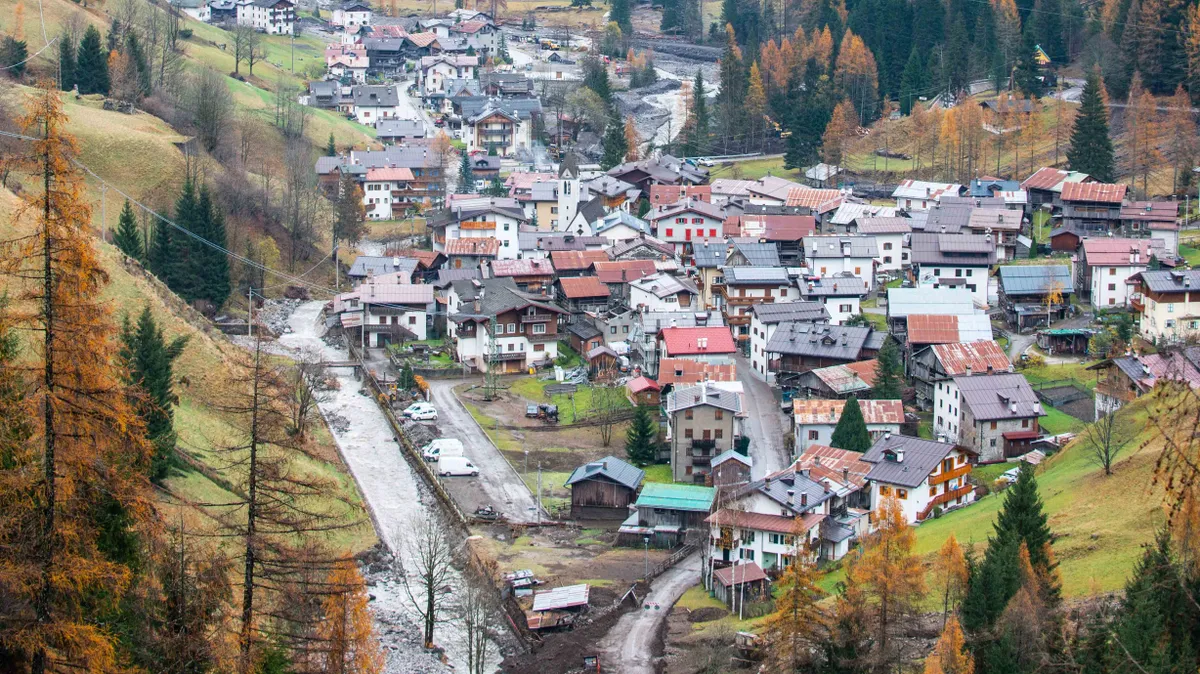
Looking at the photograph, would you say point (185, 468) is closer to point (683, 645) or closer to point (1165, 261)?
point (683, 645)

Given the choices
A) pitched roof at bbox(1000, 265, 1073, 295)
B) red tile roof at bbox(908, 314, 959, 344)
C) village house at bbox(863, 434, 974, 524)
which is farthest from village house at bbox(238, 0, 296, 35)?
village house at bbox(863, 434, 974, 524)

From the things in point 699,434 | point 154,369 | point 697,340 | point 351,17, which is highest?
point 351,17

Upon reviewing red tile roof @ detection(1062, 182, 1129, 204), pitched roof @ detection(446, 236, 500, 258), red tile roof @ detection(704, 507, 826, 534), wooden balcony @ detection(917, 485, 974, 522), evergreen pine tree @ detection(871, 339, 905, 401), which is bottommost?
pitched roof @ detection(446, 236, 500, 258)

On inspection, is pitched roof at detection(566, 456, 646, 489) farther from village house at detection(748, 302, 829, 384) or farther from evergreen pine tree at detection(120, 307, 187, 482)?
evergreen pine tree at detection(120, 307, 187, 482)

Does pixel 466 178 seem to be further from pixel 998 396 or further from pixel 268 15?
pixel 268 15

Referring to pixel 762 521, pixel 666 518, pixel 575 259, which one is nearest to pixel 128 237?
pixel 575 259

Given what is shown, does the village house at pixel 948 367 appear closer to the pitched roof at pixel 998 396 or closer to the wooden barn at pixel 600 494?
the pitched roof at pixel 998 396

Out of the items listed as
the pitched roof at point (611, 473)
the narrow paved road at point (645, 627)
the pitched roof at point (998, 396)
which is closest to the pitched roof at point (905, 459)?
the pitched roof at point (998, 396)
